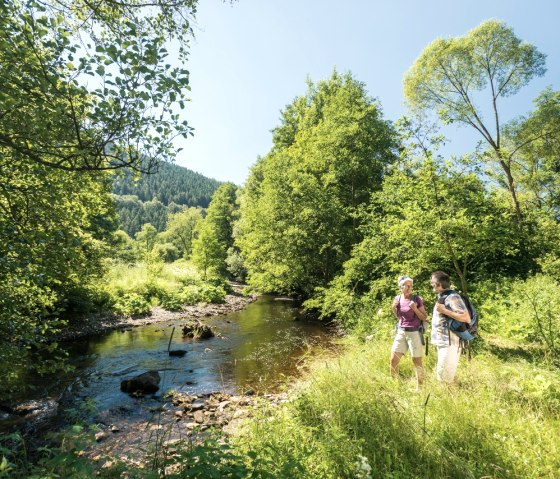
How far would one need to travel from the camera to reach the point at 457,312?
5422 mm

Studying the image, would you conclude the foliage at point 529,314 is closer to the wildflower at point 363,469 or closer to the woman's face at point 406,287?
the woman's face at point 406,287

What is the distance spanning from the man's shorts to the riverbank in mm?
10678

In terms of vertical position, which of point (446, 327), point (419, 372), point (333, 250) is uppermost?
point (333, 250)

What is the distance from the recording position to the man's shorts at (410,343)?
6.05 m

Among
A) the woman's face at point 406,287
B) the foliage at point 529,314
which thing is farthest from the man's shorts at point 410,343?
the foliage at point 529,314

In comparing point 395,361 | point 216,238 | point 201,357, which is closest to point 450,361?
point 395,361

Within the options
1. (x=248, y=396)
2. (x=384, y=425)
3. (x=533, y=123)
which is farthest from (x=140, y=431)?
(x=533, y=123)

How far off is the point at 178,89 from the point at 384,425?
15.9ft

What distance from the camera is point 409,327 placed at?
20.2ft

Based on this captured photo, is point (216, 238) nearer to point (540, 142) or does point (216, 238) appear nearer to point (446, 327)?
point (540, 142)

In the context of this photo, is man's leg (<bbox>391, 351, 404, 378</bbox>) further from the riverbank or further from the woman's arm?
the riverbank

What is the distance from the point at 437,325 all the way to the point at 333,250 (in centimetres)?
1263

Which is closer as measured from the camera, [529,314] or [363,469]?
[363,469]

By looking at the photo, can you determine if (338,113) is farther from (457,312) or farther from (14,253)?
(14,253)
